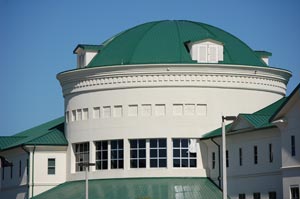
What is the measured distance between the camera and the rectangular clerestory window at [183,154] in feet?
249

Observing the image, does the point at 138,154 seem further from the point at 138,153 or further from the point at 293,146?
the point at 293,146

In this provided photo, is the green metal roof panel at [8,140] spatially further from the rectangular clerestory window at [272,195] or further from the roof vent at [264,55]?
the rectangular clerestory window at [272,195]

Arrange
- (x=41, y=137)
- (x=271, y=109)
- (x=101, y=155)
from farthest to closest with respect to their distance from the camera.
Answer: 1. (x=41, y=137)
2. (x=101, y=155)
3. (x=271, y=109)

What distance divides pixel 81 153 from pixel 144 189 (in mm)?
9218

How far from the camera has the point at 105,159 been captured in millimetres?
77688

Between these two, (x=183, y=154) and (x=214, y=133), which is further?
(x=183, y=154)

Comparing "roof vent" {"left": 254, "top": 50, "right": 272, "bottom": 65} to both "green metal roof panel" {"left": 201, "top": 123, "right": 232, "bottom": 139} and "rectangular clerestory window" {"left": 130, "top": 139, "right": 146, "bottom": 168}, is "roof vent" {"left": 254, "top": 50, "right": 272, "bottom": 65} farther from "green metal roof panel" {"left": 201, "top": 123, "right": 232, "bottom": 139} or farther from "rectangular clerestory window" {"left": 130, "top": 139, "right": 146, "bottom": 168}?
"rectangular clerestory window" {"left": 130, "top": 139, "right": 146, "bottom": 168}

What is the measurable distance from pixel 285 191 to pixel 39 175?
27995 millimetres

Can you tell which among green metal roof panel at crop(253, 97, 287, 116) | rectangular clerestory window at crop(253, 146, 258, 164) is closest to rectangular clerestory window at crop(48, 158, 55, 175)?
green metal roof panel at crop(253, 97, 287, 116)

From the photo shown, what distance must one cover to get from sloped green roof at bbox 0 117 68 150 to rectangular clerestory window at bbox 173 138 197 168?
10.8m

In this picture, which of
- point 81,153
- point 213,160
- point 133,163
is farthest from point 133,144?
point 213,160

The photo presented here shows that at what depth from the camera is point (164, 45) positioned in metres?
77.8

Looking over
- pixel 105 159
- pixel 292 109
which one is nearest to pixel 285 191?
pixel 292 109

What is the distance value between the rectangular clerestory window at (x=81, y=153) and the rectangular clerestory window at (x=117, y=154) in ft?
8.71
